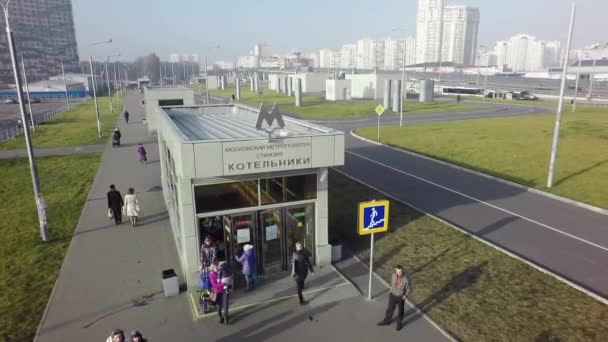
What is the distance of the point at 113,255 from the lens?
481 inches

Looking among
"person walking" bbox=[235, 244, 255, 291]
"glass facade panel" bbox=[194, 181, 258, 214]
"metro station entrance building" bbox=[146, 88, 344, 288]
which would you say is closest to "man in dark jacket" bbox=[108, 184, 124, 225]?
Result: "metro station entrance building" bbox=[146, 88, 344, 288]

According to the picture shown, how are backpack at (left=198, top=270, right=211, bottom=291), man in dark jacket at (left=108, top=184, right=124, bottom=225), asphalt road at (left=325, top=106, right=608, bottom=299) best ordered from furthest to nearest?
man in dark jacket at (left=108, top=184, right=124, bottom=225) → asphalt road at (left=325, top=106, right=608, bottom=299) → backpack at (left=198, top=270, right=211, bottom=291)

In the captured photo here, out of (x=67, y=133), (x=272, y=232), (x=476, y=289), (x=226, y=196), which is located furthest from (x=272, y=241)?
(x=67, y=133)

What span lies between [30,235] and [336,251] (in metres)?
10.5

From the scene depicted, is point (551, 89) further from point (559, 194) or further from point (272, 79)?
point (559, 194)

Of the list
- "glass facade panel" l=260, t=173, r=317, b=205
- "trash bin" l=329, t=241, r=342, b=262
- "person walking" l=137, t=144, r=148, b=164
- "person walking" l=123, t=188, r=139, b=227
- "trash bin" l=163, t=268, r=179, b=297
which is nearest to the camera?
"trash bin" l=163, t=268, r=179, b=297

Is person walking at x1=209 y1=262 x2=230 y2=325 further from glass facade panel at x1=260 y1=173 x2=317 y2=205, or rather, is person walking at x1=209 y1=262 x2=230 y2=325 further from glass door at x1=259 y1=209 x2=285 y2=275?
glass facade panel at x1=260 y1=173 x2=317 y2=205

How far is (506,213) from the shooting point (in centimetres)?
1551

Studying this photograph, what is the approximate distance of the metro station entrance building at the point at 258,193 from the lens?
9.58 meters

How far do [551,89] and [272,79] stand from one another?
65.0 m

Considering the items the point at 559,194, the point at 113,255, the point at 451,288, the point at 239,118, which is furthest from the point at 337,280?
the point at 559,194

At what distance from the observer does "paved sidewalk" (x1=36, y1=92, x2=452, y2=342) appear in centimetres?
832

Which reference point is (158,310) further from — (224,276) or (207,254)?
(224,276)

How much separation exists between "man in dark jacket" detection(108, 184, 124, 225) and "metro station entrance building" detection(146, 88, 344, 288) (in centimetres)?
452
